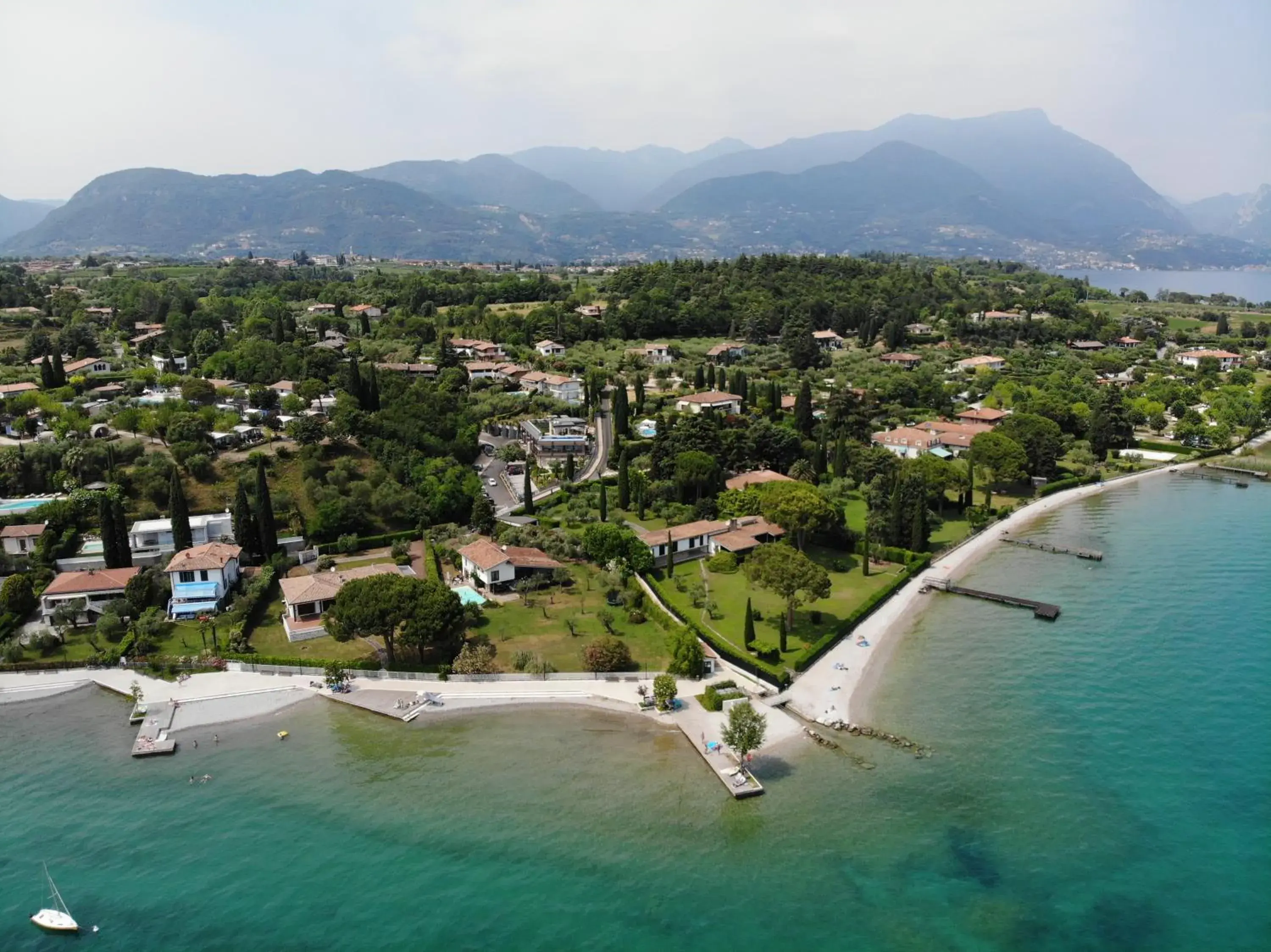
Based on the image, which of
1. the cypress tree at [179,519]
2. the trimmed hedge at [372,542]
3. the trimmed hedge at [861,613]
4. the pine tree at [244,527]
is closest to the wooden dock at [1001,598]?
the trimmed hedge at [861,613]

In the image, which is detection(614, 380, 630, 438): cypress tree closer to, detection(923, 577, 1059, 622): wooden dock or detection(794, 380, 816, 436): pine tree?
detection(794, 380, 816, 436): pine tree

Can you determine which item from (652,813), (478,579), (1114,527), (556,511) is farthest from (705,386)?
(652,813)

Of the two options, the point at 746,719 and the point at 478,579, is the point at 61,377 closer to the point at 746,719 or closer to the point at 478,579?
the point at 478,579

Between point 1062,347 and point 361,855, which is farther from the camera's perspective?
point 1062,347

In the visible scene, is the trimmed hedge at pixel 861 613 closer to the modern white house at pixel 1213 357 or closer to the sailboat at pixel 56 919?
the sailboat at pixel 56 919

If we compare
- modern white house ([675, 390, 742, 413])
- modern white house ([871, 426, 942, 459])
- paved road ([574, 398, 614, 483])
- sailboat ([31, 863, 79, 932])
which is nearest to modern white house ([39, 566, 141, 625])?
sailboat ([31, 863, 79, 932])
